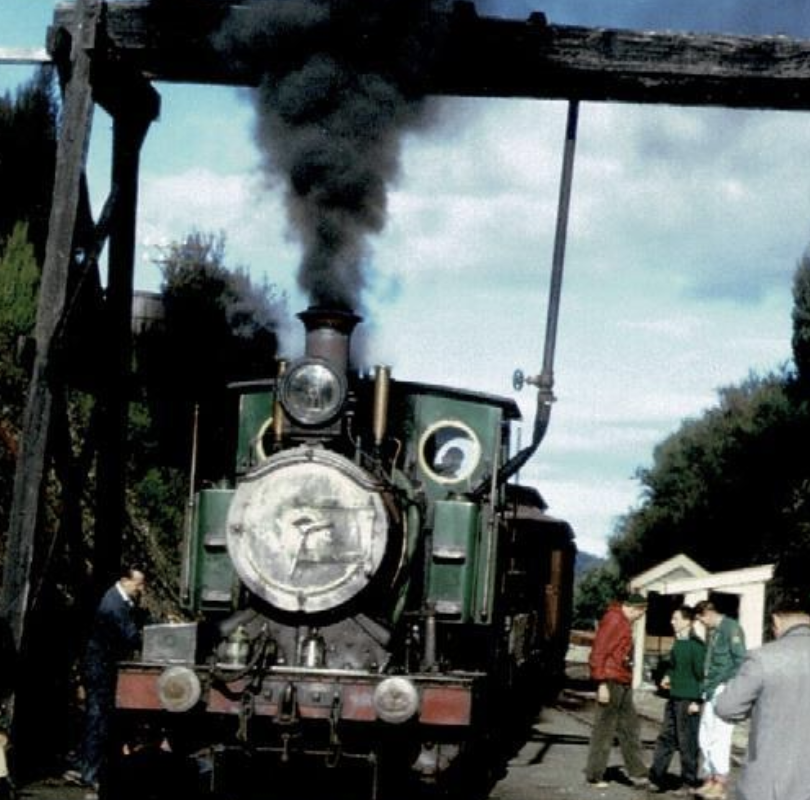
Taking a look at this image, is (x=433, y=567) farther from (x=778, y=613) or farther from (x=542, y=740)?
(x=542, y=740)

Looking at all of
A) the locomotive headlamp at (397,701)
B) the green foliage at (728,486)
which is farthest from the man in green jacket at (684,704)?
the green foliage at (728,486)

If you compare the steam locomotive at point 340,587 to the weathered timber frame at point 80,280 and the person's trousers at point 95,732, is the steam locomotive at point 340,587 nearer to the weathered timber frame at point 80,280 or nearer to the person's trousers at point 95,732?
the person's trousers at point 95,732

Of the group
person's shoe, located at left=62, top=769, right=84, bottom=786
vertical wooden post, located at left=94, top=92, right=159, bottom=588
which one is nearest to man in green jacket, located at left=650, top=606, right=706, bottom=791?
vertical wooden post, located at left=94, top=92, right=159, bottom=588

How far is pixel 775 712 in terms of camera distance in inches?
227

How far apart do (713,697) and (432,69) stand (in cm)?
528

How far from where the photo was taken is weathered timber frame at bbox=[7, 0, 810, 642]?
1039 centimetres

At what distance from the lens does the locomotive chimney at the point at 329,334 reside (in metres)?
10.1

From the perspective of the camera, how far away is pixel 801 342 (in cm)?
3797

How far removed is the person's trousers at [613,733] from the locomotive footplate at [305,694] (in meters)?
A: 3.82

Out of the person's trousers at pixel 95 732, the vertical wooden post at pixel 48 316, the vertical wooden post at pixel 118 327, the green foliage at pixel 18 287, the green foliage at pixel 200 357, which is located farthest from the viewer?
the green foliage at pixel 200 357

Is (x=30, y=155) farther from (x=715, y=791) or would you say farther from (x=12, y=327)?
(x=715, y=791)

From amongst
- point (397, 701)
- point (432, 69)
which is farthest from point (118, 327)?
point (397, 701)

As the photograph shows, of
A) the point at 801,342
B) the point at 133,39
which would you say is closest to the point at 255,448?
the point at 133,39

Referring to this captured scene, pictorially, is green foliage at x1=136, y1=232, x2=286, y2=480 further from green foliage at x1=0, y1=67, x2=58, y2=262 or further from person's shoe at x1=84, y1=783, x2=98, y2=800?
person's shoe at x1=84, y1=783, x2=98, y2=800
